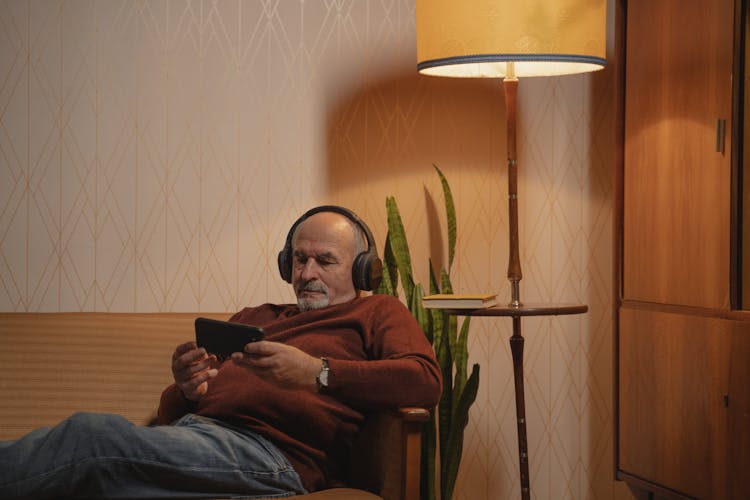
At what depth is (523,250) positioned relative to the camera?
3617 millimetres

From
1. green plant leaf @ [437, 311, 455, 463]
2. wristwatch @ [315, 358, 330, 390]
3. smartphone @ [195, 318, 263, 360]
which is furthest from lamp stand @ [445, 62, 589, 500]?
smartphone @ [195, 318, 263, 360]

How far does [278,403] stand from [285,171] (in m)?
1.26

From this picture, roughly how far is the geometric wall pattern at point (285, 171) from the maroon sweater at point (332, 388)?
944mm

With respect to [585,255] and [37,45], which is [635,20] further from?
[37,45]

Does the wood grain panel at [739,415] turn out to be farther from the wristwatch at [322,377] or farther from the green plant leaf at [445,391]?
the wristwatch at [322,377]

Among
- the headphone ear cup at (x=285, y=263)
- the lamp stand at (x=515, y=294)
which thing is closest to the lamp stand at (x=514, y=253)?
the lamp stand at (x=515, y=294)

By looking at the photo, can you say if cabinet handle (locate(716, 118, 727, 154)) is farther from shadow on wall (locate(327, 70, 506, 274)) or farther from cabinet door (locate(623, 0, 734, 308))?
shadow on wall (locate(327, 70, 506, 274))

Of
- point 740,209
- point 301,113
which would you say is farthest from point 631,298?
point 301,113

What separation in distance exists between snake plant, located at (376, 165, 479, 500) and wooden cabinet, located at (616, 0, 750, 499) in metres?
0.53

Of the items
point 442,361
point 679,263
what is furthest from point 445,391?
point 679,263

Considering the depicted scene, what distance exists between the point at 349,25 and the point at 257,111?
16.6 inches

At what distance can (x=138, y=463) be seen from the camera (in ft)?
6.96

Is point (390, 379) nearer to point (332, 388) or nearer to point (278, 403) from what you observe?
point (332, 388)

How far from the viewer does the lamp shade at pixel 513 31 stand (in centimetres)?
280
